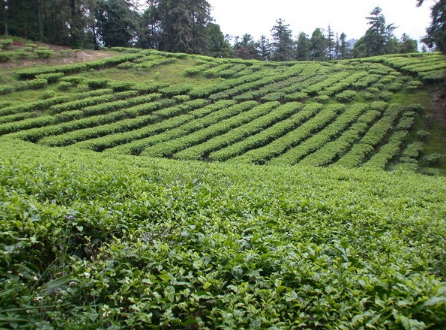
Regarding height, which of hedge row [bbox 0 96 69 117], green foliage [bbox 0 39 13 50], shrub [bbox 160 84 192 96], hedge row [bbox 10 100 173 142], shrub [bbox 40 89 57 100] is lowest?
hedge row [bbox 10 100 173 142]

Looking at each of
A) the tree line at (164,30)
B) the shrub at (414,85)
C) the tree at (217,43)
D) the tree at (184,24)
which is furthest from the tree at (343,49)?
the shrub at (414,85)

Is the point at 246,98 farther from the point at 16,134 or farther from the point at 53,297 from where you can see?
the point at 53,297

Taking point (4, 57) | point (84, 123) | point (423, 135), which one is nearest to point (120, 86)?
point (84, 123)

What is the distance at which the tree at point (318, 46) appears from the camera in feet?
190

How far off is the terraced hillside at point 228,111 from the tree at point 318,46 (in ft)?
104

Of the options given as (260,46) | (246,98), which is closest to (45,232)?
(246,98)

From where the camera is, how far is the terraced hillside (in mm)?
16562

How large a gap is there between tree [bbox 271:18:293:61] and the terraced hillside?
90.6ft

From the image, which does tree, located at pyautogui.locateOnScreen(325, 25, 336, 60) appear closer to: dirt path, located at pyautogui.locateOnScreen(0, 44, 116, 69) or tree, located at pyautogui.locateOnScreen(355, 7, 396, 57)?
tree, located at pyautogui.locateOnScreen(355, 7, 396, 57)

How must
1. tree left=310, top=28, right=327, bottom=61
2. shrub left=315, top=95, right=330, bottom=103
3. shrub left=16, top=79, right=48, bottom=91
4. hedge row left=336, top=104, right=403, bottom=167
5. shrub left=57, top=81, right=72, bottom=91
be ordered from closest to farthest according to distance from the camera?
1. hedge row left=336, top=104, right=403, bottom=167
2. shrub left=16, top=79, right=48, bottom=91
3. shrub left=57, top=81, right=72, bottom=91
4. shrub left=315, top=95, right=330, bottom=103
5. tree left=310, top=28, right=327, bottom=61

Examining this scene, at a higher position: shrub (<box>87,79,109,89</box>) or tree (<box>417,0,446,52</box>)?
tree (<box>417,0,446,52</box>)

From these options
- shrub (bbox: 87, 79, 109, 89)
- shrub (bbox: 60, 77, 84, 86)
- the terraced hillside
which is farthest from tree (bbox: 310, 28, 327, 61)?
shrub (bbox: 60, 77, 84, 86)

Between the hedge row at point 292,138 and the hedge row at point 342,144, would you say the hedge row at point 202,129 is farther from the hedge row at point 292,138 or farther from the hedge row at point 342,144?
the hedge row at point 342,144

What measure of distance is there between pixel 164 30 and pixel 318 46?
31.7 meters
